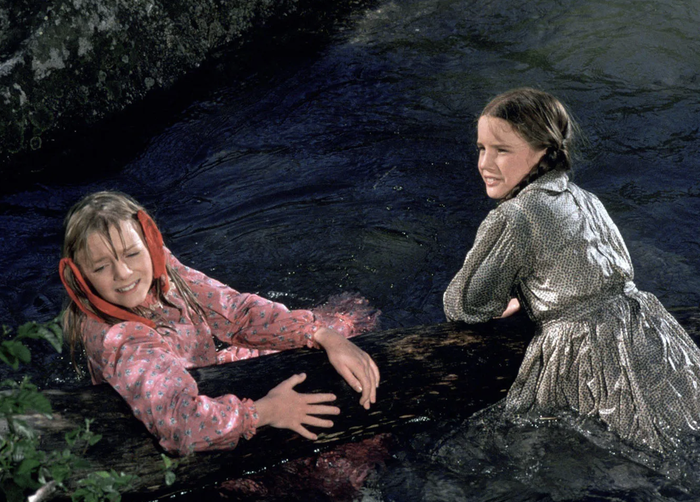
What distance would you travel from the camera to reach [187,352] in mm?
3605

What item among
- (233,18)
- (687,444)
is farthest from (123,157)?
(687,444)

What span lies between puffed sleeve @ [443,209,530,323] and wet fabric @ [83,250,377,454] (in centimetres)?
66

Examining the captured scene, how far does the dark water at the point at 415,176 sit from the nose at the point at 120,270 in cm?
136

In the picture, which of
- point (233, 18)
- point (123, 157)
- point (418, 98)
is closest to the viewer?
point (123, 157)

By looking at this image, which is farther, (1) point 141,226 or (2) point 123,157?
(2) point 123,157

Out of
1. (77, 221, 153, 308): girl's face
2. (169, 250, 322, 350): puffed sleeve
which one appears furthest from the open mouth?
(169, 250, 322, 350): puffed sleeve

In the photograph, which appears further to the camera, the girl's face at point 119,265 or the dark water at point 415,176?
the dark water at point 415,176

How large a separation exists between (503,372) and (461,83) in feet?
13.9

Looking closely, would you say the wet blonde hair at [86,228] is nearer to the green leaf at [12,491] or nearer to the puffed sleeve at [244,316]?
the puffed sleeve at [244,316]

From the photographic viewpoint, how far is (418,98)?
702 cm

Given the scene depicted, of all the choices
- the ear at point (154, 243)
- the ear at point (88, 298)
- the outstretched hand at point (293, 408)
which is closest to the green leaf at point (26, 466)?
the outstretched hand at point (293, 408)

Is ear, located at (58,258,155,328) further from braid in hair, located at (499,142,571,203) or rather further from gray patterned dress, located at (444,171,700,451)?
braid in hair, located at (499,142,571,203)

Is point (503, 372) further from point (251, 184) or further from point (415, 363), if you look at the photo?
point (251, 184)

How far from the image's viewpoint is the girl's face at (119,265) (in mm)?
3225
